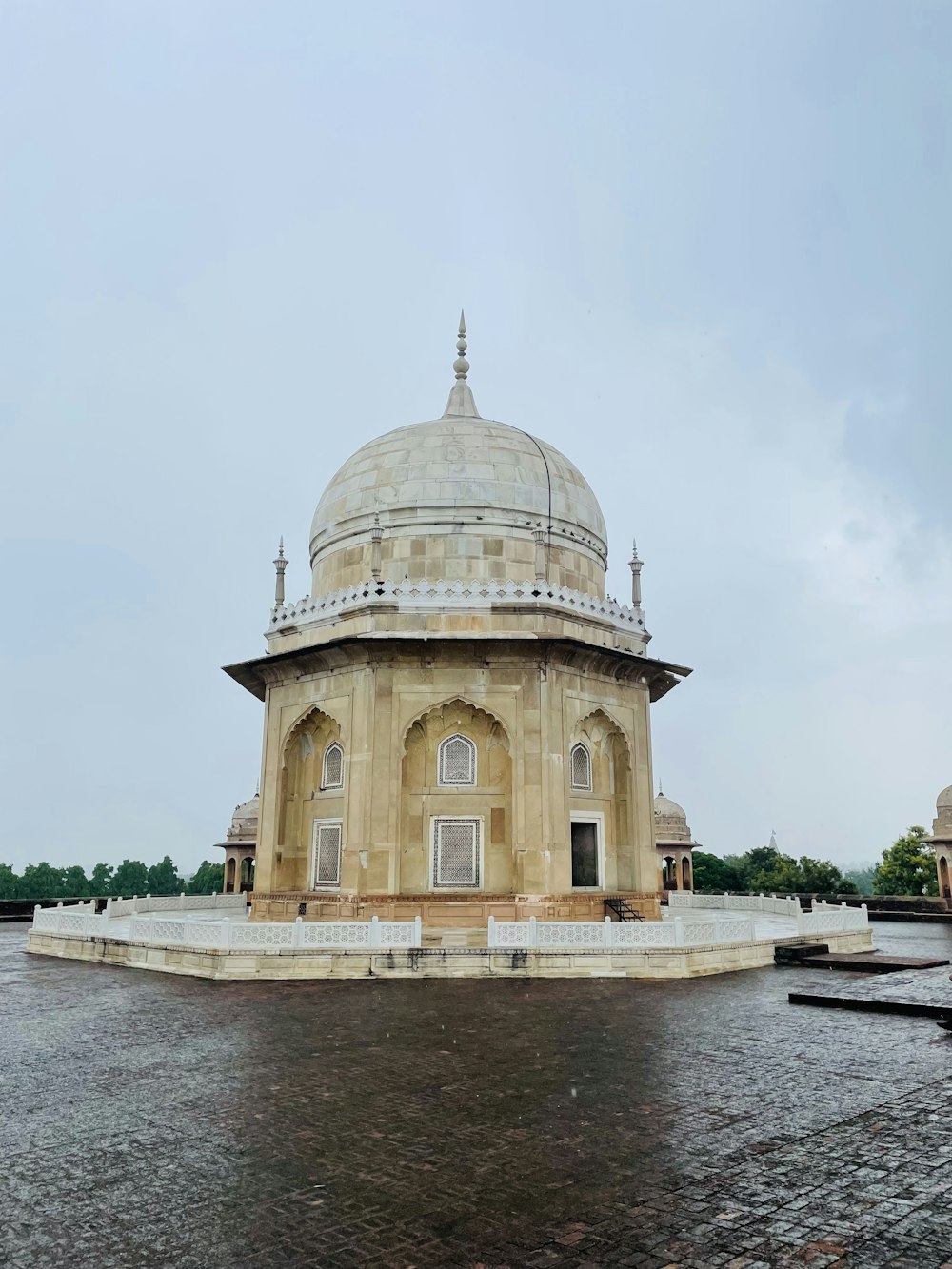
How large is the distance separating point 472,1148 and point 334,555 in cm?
1962

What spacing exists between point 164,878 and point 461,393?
61993 millimetres

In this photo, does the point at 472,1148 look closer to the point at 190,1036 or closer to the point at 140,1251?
the point at 140,1251

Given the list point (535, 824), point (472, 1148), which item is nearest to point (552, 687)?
point (535, 824)

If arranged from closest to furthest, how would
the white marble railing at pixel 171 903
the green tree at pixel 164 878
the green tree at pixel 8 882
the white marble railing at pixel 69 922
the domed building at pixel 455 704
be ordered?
the white marble railing at pixel 69 922 → the domed building at pixel 455 704 → the white marble railing at pixel 171 903 → the green tree at pixel 8 882 → the green tree at pixel 164 878

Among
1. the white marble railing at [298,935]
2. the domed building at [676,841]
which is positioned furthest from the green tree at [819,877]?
the white marble railing at [298,935]

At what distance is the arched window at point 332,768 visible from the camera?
22.0 m

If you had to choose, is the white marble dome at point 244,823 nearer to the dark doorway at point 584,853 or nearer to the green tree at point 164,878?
the dark doorway at point 584,853

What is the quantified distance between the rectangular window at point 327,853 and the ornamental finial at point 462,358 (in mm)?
14094

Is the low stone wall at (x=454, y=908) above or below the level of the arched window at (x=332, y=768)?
below

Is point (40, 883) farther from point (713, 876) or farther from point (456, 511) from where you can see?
point (456, 511)

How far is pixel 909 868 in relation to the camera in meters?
50.2

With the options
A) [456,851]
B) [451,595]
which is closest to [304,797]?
[456,851]

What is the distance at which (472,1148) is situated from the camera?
6.92 m

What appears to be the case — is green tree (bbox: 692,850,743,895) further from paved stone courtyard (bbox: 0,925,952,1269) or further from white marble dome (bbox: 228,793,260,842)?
paved stone courtyard (bbox: 0,925,952,1269)
